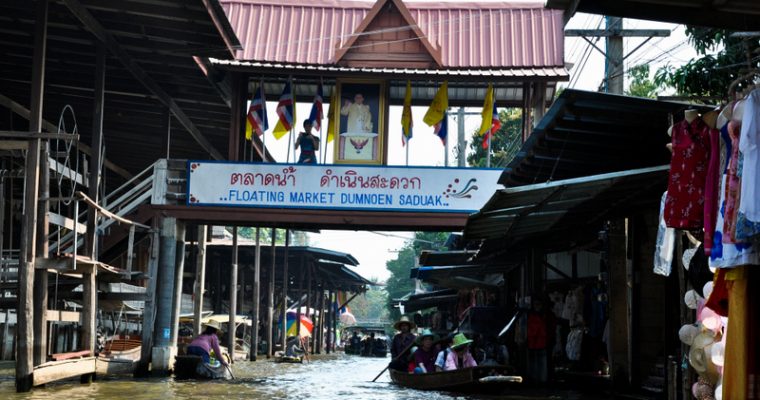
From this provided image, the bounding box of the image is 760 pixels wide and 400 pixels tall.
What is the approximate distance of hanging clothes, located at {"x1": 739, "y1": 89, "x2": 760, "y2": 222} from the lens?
19.4ft

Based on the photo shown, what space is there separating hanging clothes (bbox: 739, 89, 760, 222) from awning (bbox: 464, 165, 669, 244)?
236 cm

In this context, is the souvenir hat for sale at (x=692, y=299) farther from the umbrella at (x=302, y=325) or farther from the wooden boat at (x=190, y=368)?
the umbrella at (x=302, y=325)

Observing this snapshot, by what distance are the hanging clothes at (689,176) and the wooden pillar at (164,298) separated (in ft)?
45.3

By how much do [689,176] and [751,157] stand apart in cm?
122

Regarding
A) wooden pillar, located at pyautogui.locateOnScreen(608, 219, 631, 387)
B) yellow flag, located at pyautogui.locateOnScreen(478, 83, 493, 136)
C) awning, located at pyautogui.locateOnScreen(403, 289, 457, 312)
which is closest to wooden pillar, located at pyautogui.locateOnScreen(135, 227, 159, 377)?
yellow flag, located at pyautogui.locateOnScreen(478, 83, 493, 136)

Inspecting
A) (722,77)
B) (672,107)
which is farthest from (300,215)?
(672,107)

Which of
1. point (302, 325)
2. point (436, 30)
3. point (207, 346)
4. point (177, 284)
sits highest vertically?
point (436, 30)

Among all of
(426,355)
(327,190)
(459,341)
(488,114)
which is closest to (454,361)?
(459,341)

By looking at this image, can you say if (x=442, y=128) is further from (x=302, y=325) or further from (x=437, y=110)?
(x=302, y=325)

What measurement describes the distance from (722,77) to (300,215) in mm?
8769

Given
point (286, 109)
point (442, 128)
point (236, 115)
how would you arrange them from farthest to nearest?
point (442, 128)
point (286, 109)
point (236, 115)

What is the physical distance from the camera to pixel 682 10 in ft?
21.1

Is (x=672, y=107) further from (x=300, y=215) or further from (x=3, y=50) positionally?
(x=3, y=50)

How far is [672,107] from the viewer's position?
9492 mm
